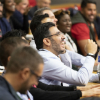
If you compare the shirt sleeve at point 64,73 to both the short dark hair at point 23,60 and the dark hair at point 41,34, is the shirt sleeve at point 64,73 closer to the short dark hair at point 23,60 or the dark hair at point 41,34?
the dark hair at point 41,34

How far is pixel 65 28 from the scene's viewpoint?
3.13 metres

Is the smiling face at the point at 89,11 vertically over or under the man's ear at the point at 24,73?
under

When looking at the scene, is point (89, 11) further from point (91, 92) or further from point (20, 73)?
point (20, 73)

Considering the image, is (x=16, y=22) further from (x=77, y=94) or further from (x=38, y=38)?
(x=77, y=94)

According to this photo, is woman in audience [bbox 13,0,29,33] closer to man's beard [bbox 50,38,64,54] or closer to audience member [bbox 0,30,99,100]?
man's beard [bbox 50,38,64,54]

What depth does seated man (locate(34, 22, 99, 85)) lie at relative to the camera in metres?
1.70

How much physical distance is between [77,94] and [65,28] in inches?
66.2

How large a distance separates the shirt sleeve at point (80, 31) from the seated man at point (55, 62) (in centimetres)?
137

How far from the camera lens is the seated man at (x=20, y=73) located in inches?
39.4

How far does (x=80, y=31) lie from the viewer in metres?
3.42

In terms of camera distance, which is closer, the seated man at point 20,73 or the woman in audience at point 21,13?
the seated man at point 20,73

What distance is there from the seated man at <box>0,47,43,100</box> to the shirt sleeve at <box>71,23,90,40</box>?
7.83 feet

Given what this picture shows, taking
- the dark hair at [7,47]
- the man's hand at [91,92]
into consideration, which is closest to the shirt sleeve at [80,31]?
the man's hand at [91,92]

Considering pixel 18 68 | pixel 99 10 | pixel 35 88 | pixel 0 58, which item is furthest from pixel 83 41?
pixel 99 10
